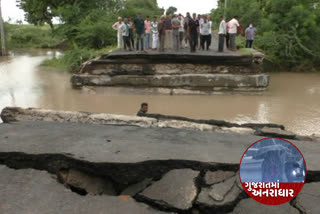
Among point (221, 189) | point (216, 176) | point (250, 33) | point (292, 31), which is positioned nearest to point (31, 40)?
point (250, 33)

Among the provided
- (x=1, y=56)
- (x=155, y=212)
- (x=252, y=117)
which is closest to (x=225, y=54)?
(x=252, y=117)

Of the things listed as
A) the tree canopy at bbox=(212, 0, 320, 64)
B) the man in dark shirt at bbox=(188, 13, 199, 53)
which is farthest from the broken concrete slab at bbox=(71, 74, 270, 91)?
the tree canopy at bbox=(212, 0, 320, 64)

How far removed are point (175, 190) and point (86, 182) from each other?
2.61ft

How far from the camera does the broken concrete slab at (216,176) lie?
2189 millimetres

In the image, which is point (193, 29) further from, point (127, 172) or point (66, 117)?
point (127, 172)

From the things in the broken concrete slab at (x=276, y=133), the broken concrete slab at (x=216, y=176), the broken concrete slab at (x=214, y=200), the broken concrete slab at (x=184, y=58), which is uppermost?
the broken concrete slab at (x=184, y=58)

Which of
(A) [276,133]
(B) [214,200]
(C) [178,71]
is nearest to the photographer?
(B) [214,200]

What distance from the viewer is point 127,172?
232 cm

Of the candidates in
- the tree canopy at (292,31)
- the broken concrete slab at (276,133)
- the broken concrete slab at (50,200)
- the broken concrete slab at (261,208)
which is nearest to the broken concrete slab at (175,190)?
the broken concrete slab at (50,200)

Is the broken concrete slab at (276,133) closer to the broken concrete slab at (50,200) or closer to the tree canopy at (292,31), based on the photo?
the broken concrete slab at (50,200)

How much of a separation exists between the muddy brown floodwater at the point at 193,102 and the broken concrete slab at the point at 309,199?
5379 millimetres

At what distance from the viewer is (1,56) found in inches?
880

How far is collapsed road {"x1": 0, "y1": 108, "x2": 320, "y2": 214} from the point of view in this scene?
6.29ft

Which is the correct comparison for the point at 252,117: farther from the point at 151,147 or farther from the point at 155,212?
the point at 155,212
